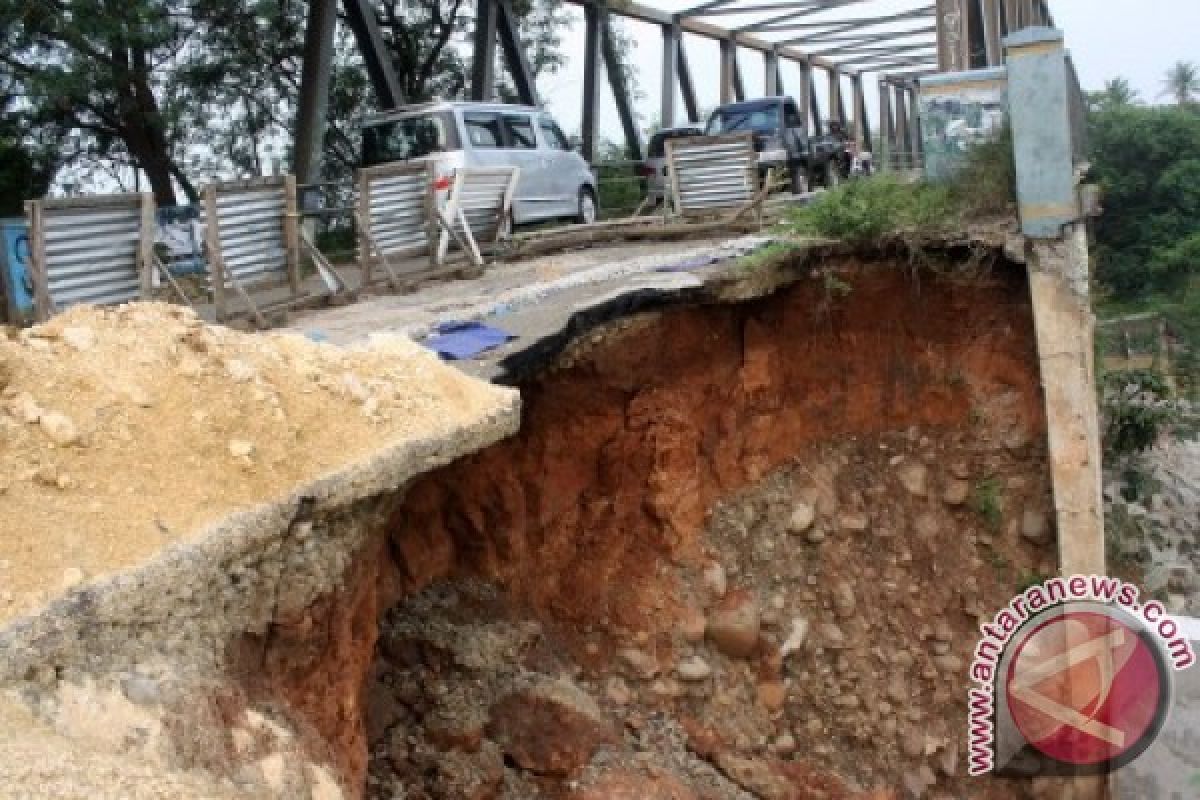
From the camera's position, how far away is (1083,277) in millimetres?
8469

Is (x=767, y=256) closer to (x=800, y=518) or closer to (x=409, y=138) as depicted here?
(x=800, y=518)

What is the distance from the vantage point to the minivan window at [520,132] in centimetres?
1432

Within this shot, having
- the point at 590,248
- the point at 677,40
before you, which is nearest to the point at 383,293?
the point at 590,248

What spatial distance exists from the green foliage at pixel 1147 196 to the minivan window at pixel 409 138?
18049 millimetres

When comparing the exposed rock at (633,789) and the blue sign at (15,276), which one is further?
the blue sign at (15,276)

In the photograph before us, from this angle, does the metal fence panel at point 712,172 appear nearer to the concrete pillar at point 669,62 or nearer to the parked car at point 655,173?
the parked car at point 655,173

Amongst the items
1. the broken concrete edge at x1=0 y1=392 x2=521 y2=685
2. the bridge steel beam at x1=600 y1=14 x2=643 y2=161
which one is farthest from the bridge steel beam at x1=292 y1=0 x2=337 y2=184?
the broken concrete edge at x1=0 y1=392 x2=521 y2=685

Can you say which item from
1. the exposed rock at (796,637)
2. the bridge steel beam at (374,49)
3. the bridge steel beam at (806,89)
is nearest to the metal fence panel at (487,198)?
the exposed rock at (796,637)

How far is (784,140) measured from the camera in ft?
58.5

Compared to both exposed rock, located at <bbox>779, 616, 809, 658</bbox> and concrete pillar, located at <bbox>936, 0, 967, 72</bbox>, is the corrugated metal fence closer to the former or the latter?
exposed rock, located at <bbox>779, 616, 809, 658</bbox>

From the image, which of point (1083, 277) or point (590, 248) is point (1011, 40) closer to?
point (1083, 277)

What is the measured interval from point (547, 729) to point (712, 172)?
29.1 ft

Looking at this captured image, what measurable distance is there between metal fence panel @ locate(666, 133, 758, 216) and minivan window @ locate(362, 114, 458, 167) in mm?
2819

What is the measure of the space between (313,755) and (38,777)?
1.11 m
